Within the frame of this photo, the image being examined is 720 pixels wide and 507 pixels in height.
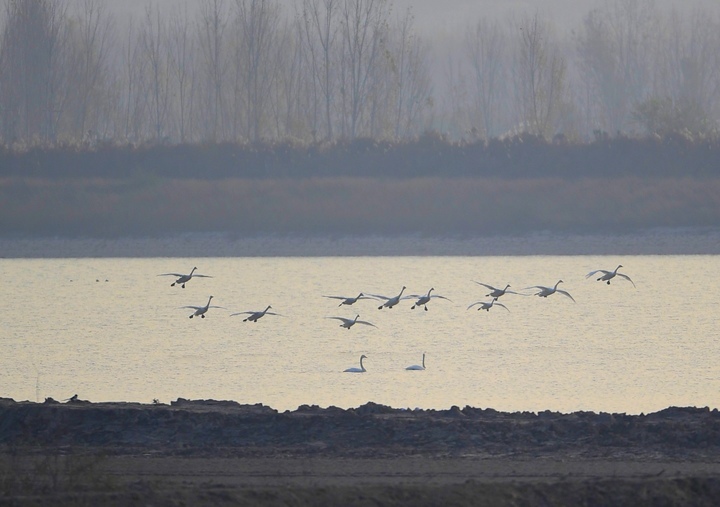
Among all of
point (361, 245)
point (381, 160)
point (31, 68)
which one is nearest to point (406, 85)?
point (381, 160)

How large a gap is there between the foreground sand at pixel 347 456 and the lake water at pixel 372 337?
11.0ft

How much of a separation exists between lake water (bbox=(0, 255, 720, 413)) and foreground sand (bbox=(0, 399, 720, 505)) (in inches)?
132

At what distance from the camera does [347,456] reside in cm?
1259

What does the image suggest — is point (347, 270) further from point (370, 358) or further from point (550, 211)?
point (370, 358)

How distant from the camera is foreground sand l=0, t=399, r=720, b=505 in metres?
10.6

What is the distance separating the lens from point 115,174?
57188 mm

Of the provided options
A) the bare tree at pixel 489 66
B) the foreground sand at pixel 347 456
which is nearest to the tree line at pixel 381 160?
the bare tree at pixel 489 66

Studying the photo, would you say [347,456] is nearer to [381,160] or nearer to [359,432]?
[359,432]

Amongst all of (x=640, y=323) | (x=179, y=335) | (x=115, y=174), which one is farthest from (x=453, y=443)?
(x=115, y=174)

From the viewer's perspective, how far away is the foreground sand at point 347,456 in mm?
10609

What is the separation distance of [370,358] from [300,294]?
568 inches

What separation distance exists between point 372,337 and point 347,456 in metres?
14.7

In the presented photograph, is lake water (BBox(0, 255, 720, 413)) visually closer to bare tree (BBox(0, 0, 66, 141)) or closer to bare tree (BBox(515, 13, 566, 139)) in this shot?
bare tree (BBox(515, 13, 566, 139))

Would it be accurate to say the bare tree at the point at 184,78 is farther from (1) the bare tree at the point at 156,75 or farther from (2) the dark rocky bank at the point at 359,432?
(2) the dark rocky bank at the point at 359,432
